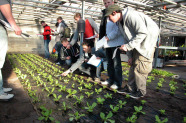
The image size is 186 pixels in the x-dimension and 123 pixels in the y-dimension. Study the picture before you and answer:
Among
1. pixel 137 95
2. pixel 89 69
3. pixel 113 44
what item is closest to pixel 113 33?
pixel 113 44

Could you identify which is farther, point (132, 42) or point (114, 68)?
point (114, 68)

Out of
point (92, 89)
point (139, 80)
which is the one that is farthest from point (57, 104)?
point (139, 80)

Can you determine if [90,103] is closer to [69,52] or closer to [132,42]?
[132,42]

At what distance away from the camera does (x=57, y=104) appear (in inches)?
93.7

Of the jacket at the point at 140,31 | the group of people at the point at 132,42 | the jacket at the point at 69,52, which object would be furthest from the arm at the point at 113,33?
the jacket at the point at 69,52

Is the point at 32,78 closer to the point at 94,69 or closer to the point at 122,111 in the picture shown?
the point at 94,69

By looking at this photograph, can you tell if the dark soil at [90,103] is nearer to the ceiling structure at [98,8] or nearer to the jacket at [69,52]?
the jacket at [69,52]

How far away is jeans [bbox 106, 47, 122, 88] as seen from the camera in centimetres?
315

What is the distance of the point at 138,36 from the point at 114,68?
1.03 meters

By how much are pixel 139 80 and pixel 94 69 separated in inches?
63.9

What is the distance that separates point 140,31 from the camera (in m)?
2.34

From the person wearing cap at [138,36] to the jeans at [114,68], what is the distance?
0.45 m

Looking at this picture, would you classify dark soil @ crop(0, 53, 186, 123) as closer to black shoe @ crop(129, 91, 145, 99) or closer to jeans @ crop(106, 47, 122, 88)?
black shoe @ crop(129, 91, 145, 99)

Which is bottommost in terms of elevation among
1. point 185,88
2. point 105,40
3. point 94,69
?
point 185,88
